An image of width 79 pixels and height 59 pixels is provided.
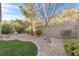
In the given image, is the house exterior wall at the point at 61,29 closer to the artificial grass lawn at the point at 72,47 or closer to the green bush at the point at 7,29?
the artificial grass lawn at the point at 72,47

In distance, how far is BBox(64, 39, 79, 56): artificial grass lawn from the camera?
1.28 meters

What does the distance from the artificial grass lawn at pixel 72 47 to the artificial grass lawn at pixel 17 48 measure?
0.84 feet

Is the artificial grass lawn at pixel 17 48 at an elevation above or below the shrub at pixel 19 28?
below

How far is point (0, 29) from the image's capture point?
4.25ft

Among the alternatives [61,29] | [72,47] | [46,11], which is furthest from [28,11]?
[72,47]

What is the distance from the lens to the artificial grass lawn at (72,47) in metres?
1.28

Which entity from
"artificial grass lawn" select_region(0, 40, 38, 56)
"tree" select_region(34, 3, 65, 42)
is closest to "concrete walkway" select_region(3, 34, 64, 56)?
"artificial grass lawn" select_region(0, 40, 38, 56)

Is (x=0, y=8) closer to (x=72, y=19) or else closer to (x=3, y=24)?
(x=3, y=24)

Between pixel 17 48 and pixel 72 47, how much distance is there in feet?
1.48

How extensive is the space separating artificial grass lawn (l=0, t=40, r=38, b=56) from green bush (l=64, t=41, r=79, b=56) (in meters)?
0.26

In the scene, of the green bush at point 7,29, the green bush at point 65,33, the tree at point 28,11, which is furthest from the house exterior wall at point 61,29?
the green bush at point 7,29

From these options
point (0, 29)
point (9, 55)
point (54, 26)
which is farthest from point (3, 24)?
point (54, 26)

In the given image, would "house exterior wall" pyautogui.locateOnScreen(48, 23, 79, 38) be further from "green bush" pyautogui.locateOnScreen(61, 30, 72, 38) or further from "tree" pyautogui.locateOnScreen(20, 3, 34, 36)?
"tree" pyautogui.locateOnScreen(20, 3, 34, 36)

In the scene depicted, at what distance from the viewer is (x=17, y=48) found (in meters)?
1.29
